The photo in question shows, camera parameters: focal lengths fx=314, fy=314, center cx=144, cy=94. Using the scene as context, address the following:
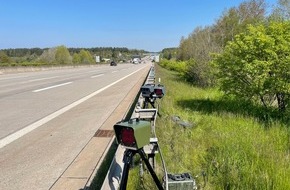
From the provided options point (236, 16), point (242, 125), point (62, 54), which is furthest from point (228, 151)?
point (62, 54)

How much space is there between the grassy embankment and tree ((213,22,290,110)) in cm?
86

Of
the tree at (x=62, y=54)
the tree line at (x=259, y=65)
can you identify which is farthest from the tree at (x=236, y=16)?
the tree at (x=62, y=54)

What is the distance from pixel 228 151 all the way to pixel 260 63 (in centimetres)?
381

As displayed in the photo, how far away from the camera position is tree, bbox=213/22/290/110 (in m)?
7.98

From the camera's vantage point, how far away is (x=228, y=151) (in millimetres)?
4961

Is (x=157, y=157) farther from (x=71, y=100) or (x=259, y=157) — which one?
(x=71, y=100)

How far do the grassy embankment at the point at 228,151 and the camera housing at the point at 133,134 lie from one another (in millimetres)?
1197

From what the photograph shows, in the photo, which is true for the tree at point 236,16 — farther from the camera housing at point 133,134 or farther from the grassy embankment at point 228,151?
the camera housing at point 133,134

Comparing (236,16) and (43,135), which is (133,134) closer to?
(43,135)

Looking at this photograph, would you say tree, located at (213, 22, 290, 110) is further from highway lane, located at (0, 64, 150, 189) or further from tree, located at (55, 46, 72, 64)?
tree, located at (55, 46, 72, 64)

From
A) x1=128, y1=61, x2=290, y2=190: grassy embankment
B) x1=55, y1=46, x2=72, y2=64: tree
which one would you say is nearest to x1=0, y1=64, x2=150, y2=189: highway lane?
x1=128, y1=61, x2=290, y2=190: grassy embankment

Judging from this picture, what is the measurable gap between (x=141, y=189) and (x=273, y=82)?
5762 millimetres

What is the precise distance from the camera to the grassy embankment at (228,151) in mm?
3893

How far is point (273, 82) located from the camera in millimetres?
8023
